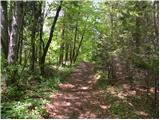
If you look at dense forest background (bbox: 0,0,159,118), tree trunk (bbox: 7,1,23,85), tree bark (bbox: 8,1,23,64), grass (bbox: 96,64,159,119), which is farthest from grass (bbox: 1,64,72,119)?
grass (bbox: 96,64,159,119)

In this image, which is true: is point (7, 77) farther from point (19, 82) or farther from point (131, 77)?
point (131, 77)

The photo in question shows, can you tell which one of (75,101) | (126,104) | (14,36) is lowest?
(126,104)

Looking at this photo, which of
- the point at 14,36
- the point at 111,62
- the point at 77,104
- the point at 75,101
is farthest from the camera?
the point at 111,62

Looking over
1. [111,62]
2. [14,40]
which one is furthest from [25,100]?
[111,62]

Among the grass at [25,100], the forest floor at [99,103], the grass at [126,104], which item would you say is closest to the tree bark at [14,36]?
the grass at [25,100]

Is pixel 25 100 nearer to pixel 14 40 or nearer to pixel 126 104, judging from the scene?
pixel 14 40

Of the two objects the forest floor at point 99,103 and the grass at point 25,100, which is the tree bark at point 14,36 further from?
the forest floor at point 99,103

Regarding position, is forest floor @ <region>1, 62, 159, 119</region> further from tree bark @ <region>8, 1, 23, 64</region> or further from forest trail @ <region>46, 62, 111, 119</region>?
tree bark @ <region>8, 1, 23, 64</region>

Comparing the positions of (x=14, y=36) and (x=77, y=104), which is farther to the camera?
(x=77, y=104)

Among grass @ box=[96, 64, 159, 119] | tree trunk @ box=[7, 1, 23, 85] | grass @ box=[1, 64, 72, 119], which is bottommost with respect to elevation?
grass @ box=[96, 64, 159, 119]

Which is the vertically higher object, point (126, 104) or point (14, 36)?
point (14, 36)

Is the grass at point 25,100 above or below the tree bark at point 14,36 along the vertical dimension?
below

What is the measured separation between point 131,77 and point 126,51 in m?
2.54

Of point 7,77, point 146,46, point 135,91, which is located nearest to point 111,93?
point 135,91
